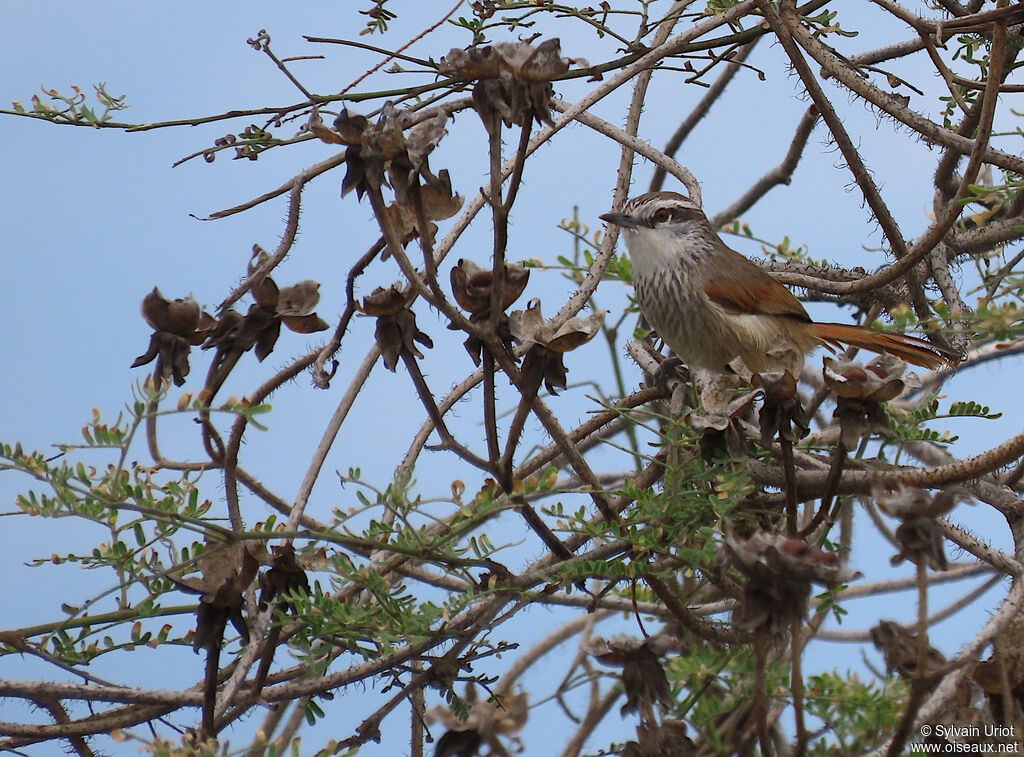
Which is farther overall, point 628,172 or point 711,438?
point 628,172

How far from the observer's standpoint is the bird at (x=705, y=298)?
339cm

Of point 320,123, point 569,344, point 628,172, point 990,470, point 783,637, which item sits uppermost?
point 628,172

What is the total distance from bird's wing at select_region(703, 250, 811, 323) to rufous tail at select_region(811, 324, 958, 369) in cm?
14

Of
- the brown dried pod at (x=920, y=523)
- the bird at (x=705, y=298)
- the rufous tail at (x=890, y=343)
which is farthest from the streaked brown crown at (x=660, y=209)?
the brown dried pod at (x=920, y=523)

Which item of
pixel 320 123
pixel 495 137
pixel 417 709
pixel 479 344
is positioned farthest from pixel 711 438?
pixel 417 709

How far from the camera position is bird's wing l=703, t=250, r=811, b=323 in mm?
3428

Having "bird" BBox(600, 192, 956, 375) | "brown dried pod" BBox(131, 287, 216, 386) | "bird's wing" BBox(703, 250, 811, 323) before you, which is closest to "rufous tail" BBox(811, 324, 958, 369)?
"bird" BBox(600, 192, 956, 375)

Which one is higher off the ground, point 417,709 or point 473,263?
point 473,263

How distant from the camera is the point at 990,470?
2.16 metres

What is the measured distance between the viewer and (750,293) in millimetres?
3477

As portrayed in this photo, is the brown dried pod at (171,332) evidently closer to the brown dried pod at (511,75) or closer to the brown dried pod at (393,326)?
the brown dried pod at (393,326)

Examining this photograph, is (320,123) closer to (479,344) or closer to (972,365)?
(479,344)

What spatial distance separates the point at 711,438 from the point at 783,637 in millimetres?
483

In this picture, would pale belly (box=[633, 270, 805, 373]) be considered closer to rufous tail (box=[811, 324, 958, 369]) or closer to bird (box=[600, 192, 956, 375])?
bird (box=[600, 192, 956, 375])
